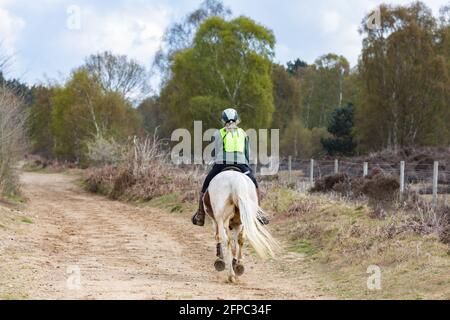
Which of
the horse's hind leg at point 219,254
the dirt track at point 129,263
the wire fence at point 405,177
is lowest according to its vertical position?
the dirt track at point 129,263

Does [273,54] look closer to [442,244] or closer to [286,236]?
[286,236]

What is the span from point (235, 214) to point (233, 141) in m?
1.13

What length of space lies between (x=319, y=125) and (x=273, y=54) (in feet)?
68.2

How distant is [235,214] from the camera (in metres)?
9.53

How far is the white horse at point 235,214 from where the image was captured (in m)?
8.99

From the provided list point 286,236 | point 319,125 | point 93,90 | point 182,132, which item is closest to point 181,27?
point 93,90

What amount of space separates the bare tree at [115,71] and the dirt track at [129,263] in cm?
3541

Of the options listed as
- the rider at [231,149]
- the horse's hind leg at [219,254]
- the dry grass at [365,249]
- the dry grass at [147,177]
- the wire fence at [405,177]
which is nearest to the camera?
the dry grass at [365,249]

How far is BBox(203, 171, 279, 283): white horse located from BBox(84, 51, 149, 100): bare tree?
45.0 m

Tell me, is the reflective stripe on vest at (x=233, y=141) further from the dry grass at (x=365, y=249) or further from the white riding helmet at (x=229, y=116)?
the dry grass at (x=365, y=249)

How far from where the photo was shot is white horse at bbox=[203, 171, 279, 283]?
8.99 meters

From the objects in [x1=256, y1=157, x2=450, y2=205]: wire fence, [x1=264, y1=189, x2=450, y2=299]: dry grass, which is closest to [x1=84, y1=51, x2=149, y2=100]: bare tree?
[x1=256, y1=157, x2=450, y2=205]: wire fence

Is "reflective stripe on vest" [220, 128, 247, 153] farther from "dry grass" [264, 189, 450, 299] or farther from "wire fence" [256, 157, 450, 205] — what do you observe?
"wire fence" [256, 157, 450, 205]

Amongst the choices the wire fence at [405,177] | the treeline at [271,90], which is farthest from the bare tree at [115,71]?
the wire fence at [405,177]
